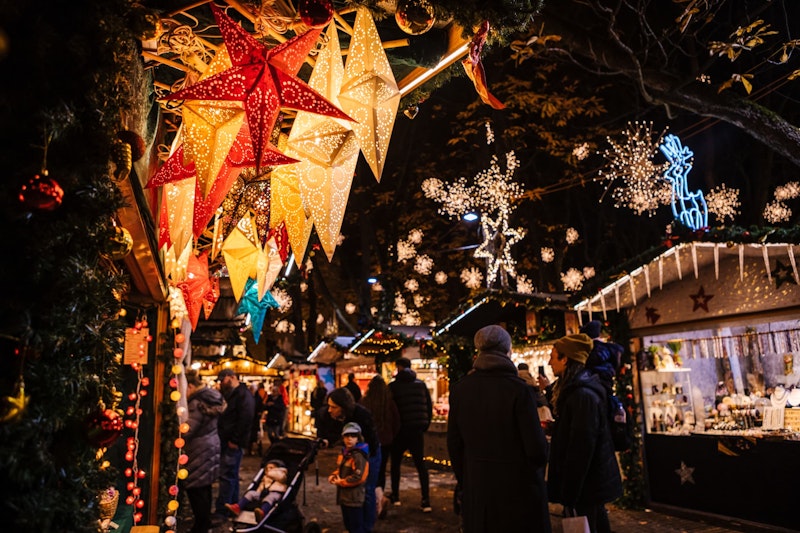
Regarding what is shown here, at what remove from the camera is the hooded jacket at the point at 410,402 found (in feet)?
31.2

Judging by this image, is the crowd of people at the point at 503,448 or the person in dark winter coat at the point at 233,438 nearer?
the crowd of people at the point at 503,448

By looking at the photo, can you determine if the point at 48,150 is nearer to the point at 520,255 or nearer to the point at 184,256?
the point at 184,256

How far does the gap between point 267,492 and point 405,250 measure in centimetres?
1777

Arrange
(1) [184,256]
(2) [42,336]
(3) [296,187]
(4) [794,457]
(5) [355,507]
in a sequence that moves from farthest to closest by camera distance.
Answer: (4) [794,457]
(5) [355,507]
(1) [184,256]
(3) [296,187]
(2) [42,336]

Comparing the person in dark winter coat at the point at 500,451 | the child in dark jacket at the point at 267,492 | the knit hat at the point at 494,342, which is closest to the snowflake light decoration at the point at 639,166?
the child in dark jacket at the point at 267,492

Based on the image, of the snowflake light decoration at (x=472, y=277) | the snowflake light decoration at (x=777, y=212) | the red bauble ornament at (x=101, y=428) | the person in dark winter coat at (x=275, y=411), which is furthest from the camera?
the snowflake light decoration at (x=472, y=277)

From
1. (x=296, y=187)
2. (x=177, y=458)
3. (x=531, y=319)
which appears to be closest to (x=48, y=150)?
(x=296, y=187)

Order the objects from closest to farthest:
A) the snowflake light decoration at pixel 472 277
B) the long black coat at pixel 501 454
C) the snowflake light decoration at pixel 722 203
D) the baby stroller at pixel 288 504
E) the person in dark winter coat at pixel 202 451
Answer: the long black coat at pixel 501 454, the baby stroller at pixel 288 504, the person in dark winter coat at pixel 202 451, the snowflake light decoration at pixel 722 203, the snowflake light decoration at pixel 472 277

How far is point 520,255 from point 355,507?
17782mm

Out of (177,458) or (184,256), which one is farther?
(177,458)

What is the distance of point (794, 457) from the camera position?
730 centimetres

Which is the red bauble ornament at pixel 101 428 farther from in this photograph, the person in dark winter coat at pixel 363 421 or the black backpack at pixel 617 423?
the person in dark winter coat at pixel 363 421

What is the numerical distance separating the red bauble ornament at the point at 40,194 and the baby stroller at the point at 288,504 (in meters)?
5.38

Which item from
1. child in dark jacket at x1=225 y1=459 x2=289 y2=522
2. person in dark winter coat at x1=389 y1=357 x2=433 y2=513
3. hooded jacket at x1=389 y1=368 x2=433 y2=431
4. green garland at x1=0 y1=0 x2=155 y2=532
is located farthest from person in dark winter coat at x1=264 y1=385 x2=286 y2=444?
green garland at x1=0 y1=0 x2=155 y2=532
